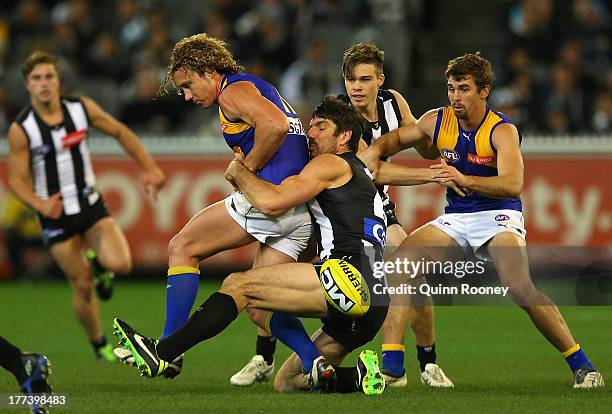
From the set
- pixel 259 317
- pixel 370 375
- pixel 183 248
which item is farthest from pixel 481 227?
pixel 183 248

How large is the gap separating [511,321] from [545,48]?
222 inches

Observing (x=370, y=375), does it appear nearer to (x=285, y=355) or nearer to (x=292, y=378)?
(x=292, y=378)

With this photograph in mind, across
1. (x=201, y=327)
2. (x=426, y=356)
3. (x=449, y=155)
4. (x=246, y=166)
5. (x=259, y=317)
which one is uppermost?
(x=246, y=166)

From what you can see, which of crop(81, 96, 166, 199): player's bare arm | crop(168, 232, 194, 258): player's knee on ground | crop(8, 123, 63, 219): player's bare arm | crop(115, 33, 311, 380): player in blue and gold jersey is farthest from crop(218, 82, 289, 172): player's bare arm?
crop(8, 123, 63, 219): player's bare arm

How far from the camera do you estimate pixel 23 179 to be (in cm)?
1047

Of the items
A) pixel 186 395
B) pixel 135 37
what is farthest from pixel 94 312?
pixel 135 37

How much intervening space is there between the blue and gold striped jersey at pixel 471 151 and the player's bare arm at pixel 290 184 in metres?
1.02

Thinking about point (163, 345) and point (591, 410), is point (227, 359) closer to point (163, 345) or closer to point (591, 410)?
point (163, 345)

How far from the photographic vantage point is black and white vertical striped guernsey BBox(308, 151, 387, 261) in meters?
7.68

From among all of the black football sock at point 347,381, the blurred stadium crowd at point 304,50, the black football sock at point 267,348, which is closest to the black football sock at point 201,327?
the black football sock at point 347,381

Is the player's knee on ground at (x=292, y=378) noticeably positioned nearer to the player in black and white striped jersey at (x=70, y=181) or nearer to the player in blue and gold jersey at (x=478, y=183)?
the player in blue and gold jersey at (x=478, y=183)

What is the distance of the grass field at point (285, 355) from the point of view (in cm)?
723

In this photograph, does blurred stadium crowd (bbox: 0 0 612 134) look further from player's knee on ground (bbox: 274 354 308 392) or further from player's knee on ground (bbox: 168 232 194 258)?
player's knee on ground (bbox: 274 354 308 392)

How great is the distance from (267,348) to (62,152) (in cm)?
311
